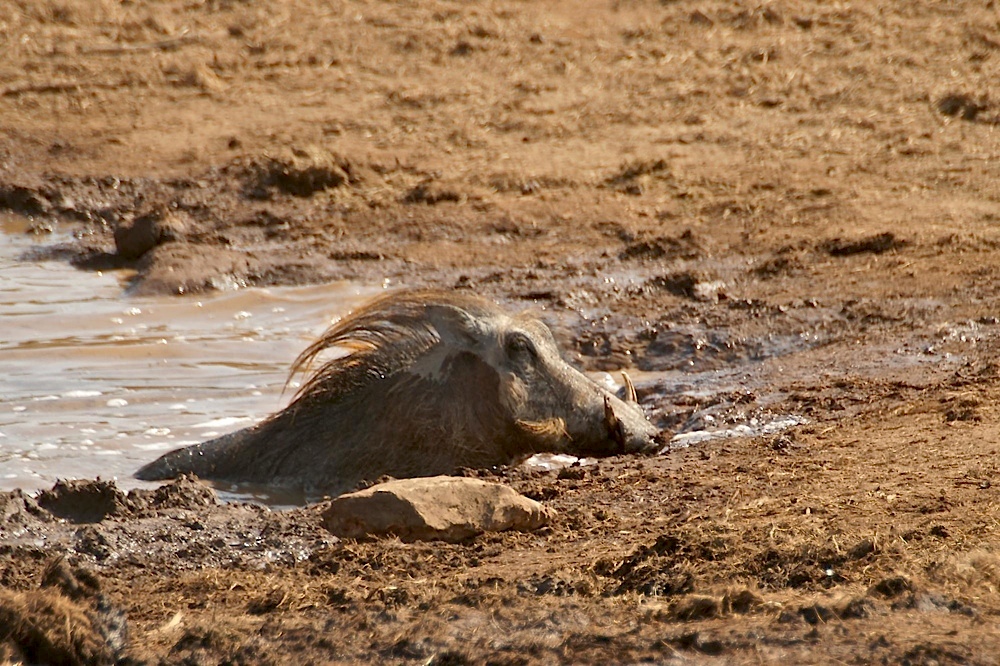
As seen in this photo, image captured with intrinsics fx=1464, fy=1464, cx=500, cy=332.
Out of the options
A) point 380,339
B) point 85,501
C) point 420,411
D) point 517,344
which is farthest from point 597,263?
point 85,501

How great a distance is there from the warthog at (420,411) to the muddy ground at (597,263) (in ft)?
1.34

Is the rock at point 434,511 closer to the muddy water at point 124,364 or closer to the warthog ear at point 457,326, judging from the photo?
the warthog ear at point 457,326

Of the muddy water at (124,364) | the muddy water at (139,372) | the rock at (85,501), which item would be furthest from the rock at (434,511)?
the muddy water at (124,364)

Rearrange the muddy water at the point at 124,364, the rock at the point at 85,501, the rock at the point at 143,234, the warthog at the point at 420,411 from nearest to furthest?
the rock at the point at 85,501 < the warthog at the point at 420,411 < the muddy water at the point at 124,364 < the rock at the point at 143,234

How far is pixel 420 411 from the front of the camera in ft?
17.2

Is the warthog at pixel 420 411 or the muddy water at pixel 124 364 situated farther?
the muddy water at pixel 124 364

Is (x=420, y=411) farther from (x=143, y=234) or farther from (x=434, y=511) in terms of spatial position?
(x=143, y=234)

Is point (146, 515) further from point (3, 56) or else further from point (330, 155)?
point (3, 56)

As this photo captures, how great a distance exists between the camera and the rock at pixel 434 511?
3.96m

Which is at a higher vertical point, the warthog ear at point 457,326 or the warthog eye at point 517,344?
the warthog ear at point 457,326

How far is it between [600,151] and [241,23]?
3947mm

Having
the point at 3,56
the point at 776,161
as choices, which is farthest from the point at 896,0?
the point at 3,56

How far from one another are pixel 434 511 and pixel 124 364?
331cm

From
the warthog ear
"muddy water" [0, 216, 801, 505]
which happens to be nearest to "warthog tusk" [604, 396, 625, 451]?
"muddy water" [0, 216, 801, 505]
